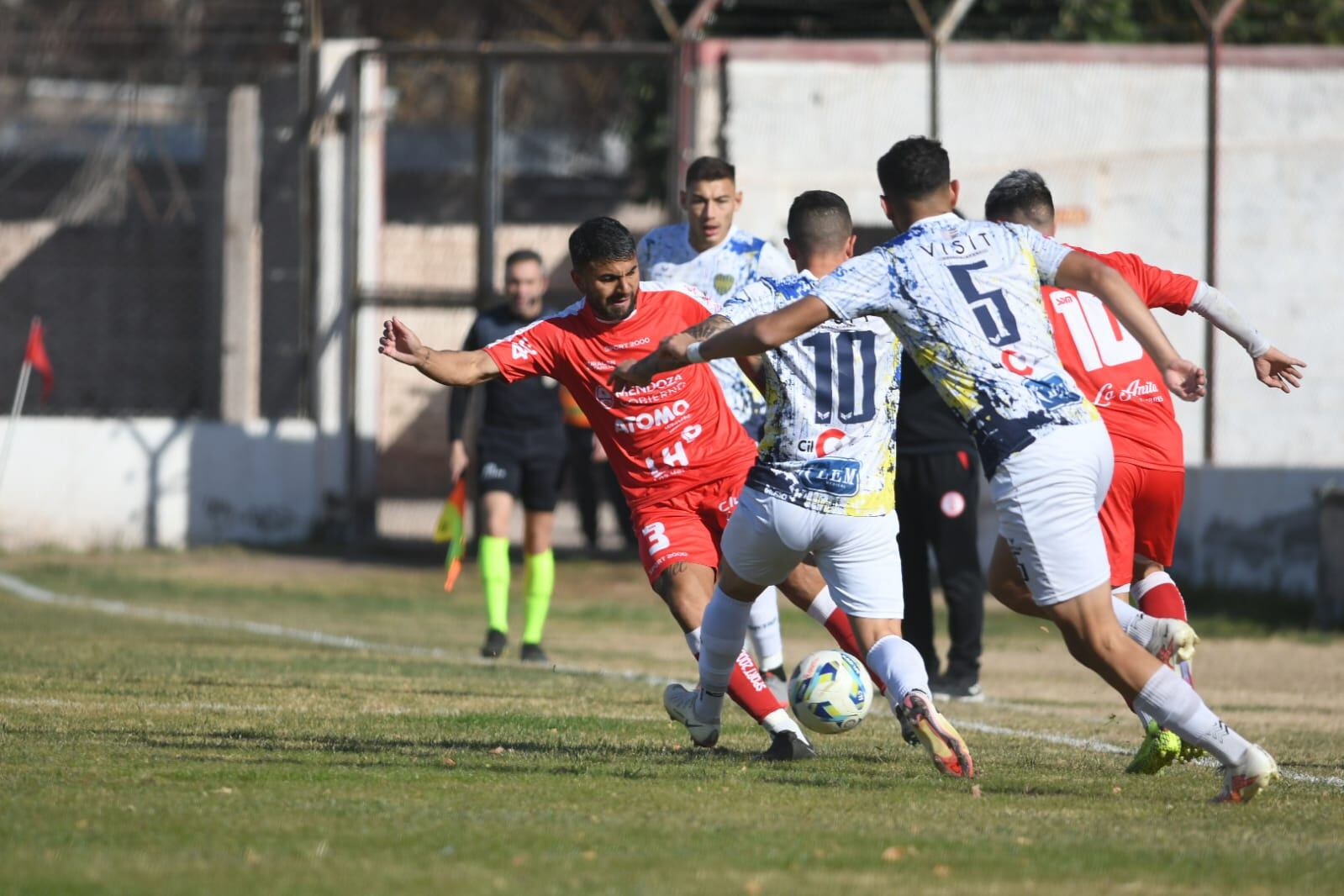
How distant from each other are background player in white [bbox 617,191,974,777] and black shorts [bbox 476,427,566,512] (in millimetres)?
4659

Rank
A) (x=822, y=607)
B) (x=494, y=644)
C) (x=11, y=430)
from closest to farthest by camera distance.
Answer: (x=822, y=607), (x=494, y=644), (x=11, y=430)

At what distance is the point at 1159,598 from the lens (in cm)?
687

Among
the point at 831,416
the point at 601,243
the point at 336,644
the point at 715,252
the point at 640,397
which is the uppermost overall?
the point at 715,252

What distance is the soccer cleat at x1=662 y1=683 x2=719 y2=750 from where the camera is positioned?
6.49 meters

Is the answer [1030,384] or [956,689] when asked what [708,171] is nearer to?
[956,689]

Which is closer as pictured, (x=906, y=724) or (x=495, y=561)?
(x=906, y=724)

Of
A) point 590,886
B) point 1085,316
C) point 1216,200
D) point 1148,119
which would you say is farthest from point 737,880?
point 1148,119

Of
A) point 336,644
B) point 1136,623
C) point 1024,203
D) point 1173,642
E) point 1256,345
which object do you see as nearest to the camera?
point 1256,345

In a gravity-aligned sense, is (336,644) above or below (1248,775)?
below

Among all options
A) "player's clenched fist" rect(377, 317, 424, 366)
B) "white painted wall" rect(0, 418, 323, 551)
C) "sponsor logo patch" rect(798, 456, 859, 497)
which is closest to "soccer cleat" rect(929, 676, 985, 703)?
"sponsor logo patch" rect(798, 456, 859, 497)

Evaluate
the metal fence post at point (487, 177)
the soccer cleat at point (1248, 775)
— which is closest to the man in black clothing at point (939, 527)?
the soccer cleat at point (1248, 775)

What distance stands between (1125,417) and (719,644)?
1865mm

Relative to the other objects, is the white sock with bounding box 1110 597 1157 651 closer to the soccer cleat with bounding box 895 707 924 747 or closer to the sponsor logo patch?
the soccer cleat with bounding box 895 707 924 747

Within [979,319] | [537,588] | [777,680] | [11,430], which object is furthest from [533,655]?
[11,430]
